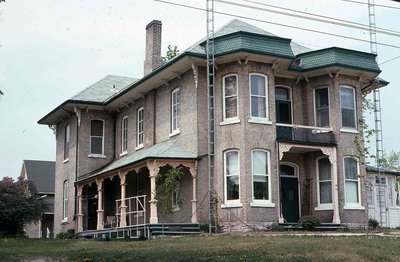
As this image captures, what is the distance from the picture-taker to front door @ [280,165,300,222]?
95.7 ft

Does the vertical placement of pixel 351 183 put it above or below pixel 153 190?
above

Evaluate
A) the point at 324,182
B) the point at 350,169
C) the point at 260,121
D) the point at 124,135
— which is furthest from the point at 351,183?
the point at 124,135

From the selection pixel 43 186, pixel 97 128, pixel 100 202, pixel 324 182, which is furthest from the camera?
pixel 43 186

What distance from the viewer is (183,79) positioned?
1158 inches

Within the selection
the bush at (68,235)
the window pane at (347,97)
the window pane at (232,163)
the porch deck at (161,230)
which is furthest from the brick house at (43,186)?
the window pane at (347,97)

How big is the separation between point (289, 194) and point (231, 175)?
3.90 metres

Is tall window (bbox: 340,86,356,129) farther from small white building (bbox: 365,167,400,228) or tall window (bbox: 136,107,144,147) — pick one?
tall window (bbox: 136,107,144,147)

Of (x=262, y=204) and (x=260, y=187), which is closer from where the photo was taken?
(x=262, y=204)

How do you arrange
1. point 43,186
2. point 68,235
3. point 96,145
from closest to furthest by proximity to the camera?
1. point 68,235
2. point 96,145
3. point 43,186

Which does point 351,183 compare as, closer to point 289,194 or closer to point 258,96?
point 289,194

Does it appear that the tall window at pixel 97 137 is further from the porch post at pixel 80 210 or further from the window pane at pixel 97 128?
the porch post at pixel 80 210

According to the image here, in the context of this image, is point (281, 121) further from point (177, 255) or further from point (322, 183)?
point (177, 255)

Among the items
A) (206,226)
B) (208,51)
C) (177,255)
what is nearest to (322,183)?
(206,226)

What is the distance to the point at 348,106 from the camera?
29.8 metres
